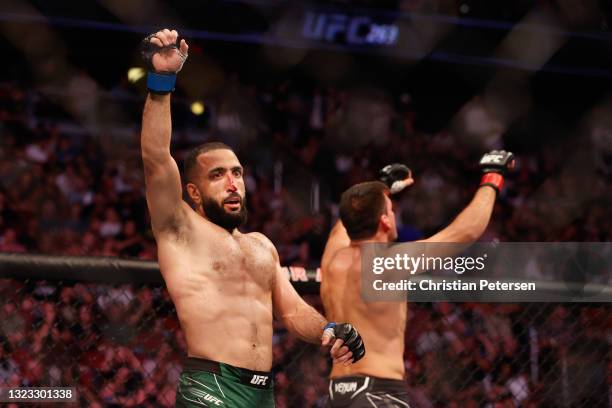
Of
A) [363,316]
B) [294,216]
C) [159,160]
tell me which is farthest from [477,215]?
[294,216]

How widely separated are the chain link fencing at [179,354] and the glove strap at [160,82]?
0.87 metres

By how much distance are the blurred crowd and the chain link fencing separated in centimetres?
1

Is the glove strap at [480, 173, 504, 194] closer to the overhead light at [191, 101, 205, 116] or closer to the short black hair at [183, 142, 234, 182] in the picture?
the short black hair at [183, 142, 234, 182]

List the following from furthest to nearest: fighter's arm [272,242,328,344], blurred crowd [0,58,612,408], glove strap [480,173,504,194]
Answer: blurred crowd [0,58,612,408] → glove strap [480,173,504,194] → fighter's arm [272,242,328,344]

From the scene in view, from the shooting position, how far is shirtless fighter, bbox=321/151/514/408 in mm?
2361

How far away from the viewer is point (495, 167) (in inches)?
103

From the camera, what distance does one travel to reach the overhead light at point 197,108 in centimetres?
612

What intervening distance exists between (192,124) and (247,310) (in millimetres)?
4214

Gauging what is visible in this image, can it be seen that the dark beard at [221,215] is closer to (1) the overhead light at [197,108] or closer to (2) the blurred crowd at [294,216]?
(2) the blurred crowd at [294,216]

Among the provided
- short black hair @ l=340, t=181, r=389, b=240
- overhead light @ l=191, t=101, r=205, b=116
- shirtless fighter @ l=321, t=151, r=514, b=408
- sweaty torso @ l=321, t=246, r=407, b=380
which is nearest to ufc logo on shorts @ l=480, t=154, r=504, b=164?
shirtless fighter @ l=321, t=151, r=514, b=408

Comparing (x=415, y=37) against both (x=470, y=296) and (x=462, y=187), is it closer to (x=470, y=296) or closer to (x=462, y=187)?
(x=462, y=187)

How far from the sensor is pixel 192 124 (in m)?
6.14

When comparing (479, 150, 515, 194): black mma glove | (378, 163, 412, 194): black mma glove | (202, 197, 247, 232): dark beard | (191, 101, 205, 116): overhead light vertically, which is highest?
(191, 101, 205, 116): overhead light

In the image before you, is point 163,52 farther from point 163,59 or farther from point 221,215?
point 221,215
